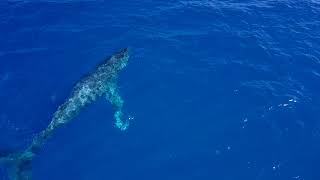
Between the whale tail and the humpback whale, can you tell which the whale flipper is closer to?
the humpback whale

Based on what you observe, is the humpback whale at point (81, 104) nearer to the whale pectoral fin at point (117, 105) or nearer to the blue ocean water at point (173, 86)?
the whale pectoral fin at point (117, 105)

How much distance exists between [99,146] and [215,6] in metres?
23.1

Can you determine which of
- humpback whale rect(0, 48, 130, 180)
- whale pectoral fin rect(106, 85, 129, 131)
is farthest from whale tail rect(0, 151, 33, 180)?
whale pectoral fin rect(106, 85, 129, 131)

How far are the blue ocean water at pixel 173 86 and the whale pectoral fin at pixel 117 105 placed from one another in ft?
1.71

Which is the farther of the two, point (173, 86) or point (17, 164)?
point (173, 86)

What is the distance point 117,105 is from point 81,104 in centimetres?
293

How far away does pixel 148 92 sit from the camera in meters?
35.4

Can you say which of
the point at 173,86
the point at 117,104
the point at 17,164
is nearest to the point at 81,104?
the point at 117,104

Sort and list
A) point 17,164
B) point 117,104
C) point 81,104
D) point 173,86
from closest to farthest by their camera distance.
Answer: point 17,164 → point 81,104 → point 117,104 → point 173,86

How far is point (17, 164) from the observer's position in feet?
93.6

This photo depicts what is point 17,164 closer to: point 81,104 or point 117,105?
point 81,104

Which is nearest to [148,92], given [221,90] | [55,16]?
[221,90]

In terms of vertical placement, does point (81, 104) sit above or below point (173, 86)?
below

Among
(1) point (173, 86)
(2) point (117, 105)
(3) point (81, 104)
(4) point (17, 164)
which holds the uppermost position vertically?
(1) point (173, 86)
